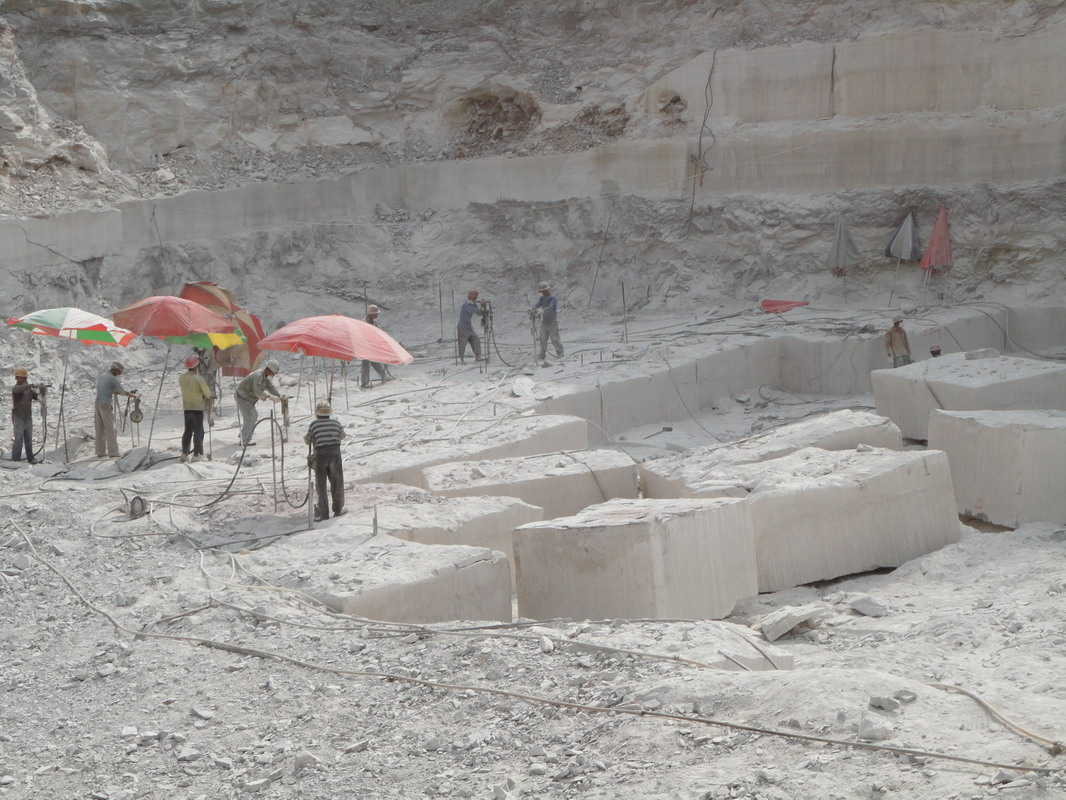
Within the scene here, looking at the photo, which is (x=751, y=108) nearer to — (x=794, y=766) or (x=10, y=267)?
(x=10, y=267)

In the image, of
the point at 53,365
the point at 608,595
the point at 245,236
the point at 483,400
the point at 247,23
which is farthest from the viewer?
the point at 247,23

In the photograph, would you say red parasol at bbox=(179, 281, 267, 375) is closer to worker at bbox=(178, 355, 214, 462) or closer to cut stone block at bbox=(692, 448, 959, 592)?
worker at bbox=(178, 355, 214, 462)

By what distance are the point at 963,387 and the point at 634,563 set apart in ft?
21.5

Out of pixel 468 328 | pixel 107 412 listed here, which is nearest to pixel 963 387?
pixel 468 328

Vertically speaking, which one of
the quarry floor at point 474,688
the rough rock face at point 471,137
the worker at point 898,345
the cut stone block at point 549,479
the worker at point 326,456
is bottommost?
the quarry floor at point 474,688

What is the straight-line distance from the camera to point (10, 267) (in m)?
17.0

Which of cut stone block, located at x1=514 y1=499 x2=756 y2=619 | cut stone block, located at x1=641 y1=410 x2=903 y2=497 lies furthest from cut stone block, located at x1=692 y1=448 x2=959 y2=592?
cut stone block, located at x1=514 y1=499 x2=756 y2=619

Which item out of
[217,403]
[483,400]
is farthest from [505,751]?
[217,403]

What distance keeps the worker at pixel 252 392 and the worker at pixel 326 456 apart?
85.2 inches

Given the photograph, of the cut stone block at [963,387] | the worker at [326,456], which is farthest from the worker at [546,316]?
the worker at [326,456]

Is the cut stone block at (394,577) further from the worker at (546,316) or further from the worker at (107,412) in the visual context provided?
the worker at (546,316)

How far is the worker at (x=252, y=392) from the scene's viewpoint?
1149 cm

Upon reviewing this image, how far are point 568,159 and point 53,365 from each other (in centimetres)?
1026

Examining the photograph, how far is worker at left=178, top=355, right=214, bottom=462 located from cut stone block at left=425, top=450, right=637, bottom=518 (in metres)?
2.61
